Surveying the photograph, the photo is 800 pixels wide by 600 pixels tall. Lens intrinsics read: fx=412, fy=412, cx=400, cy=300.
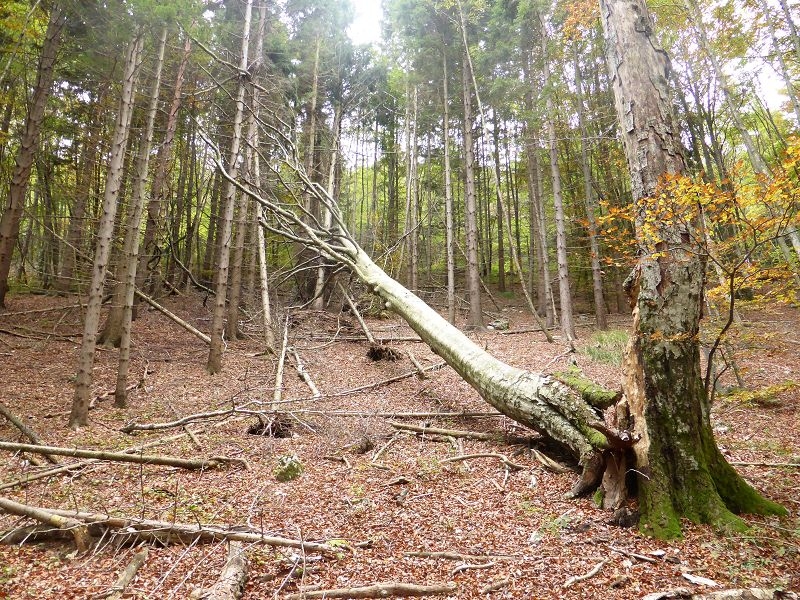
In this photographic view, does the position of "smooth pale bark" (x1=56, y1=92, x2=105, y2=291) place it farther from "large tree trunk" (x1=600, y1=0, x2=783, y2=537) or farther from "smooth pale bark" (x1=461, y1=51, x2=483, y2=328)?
"large tree trunk" (x1=600, y1=0, x2=783, y2=537)

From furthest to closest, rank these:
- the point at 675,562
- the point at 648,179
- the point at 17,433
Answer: the point at 17,433
the point at 648,179
the point at 675,562

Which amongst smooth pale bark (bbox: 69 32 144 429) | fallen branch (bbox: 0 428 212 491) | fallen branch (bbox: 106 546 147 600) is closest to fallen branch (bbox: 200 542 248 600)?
fallen branch (bbox: 106 546 147 600)

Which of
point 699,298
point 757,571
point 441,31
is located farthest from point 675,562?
point 441,31

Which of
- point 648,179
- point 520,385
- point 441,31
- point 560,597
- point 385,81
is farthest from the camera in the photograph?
point 385,81

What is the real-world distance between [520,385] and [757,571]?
265cm

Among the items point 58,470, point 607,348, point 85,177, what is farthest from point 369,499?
point 85,177

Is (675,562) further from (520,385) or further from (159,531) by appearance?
(159,531)

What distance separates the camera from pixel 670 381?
333cm

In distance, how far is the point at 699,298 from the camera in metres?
3.39

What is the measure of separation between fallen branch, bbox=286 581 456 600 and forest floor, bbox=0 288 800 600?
104mm

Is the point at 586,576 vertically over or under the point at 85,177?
under

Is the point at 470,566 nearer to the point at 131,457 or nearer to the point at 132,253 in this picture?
the point at 131,457

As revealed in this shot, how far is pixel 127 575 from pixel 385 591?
67.9 inches

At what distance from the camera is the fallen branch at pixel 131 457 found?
436 cm
